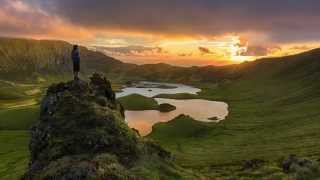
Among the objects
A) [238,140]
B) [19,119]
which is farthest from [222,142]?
[19,119]

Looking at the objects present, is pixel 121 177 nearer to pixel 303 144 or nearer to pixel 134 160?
pixel 134 160

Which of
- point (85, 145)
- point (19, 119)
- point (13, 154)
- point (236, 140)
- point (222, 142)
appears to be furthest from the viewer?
point (19, 119)

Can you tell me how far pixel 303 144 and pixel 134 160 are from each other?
98923 mm

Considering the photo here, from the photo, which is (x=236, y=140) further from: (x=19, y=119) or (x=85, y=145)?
(x=85, y=145)

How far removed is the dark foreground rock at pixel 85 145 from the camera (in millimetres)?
40312

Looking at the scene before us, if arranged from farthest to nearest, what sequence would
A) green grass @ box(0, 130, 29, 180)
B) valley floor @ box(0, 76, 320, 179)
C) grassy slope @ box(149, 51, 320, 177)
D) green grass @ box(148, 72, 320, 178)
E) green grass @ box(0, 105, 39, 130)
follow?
1. green grass @ box(0, 105, 39, 130)
2. grassy slope @ box(149, 51, 320, 177)
3. green grass @ box(148, 72, 320, 178)
4. valley floor @ box(0, 76, 320, 179)
5. green grass @ box(0, 130, 29, 180)

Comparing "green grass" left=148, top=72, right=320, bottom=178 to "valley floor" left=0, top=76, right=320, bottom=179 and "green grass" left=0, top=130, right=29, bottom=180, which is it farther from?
"green grass" left=0, top=130, right=29, bottom=180

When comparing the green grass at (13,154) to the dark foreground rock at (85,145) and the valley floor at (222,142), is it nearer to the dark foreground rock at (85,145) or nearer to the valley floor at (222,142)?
the valley floor at (222,142)

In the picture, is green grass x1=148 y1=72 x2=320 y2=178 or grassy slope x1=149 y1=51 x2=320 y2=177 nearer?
green grass x1=148 y1=72 x2=320 y2=178

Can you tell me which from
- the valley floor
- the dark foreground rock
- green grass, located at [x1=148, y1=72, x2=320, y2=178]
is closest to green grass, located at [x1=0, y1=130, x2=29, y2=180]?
the valley floor

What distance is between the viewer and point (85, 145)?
44656 millimetres

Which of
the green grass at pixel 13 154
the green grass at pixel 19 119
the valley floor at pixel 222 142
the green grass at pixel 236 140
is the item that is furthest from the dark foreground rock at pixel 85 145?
the green grass at pixel 19 119

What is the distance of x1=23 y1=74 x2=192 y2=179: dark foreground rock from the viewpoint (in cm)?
4031

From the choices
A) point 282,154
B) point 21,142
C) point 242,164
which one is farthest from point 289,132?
point 21,142
